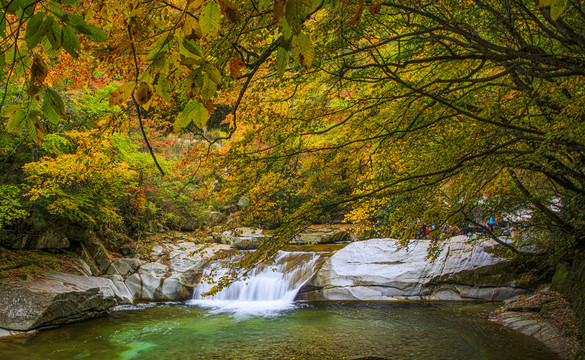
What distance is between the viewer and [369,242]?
11.9 metres

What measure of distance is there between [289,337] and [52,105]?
20.9 feet

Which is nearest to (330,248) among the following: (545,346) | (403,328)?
(403,328)

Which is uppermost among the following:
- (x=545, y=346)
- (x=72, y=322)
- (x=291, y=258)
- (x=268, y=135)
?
(x=268, y=135)

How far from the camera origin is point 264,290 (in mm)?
10516

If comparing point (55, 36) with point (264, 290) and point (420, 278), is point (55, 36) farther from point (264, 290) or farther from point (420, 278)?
point (420, 278)

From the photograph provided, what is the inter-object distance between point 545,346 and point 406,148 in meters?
4.18

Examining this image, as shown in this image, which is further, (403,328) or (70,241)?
(70,241)

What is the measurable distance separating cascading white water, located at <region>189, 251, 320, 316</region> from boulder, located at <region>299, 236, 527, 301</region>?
1.64 feet

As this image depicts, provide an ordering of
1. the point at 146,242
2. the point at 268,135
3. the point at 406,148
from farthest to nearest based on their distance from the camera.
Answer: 1. the point at 146,242
2. the point at 406,148
3. the point at 268,135

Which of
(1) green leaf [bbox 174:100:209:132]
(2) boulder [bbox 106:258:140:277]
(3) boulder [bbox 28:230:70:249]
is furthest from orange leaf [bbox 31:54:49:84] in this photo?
(2) boulder [bbox 106:258:140:277]

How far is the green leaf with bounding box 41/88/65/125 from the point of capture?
1.18 meters

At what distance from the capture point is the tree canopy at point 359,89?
4.32ft

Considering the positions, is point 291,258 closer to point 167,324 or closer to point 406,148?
point 167,324

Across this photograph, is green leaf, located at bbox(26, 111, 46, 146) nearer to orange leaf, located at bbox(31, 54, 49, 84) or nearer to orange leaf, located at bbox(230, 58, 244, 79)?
orange leaf, located at bbox(31, 54, 49, 84)
